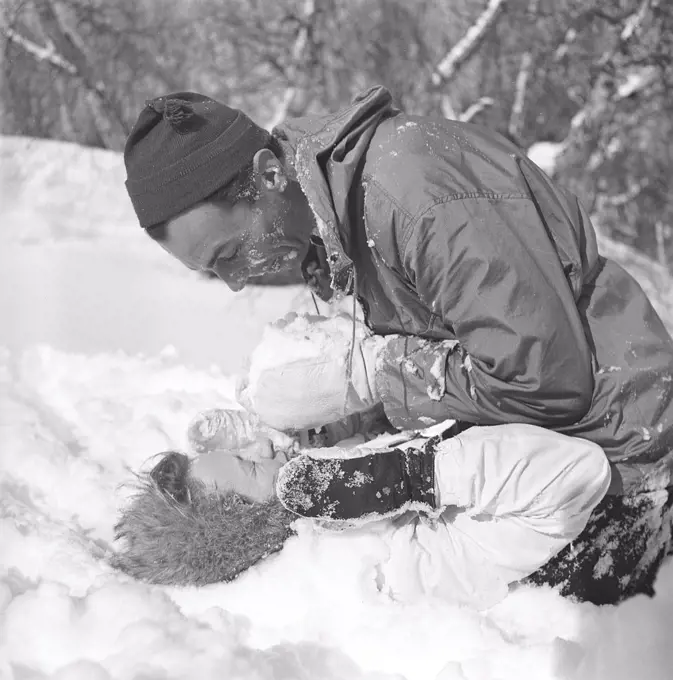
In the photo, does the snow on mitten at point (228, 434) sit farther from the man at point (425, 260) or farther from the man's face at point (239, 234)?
the man's face at point (239, 234)

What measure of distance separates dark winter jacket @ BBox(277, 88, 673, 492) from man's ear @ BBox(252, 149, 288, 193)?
2.2 inches

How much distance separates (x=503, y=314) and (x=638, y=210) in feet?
21.5

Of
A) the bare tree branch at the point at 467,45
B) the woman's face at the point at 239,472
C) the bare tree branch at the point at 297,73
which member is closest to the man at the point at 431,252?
the woman's face at the point at 239,472

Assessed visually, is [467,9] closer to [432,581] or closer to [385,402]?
[385,402]

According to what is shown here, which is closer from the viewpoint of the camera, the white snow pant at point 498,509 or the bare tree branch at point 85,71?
the white snow pant at point 498,509

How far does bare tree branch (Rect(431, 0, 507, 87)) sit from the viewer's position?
439cm

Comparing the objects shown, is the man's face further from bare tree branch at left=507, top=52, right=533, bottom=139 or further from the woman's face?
bare tree branch at left=507, top=52, right=533, bottom=139

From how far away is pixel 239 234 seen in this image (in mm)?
1365

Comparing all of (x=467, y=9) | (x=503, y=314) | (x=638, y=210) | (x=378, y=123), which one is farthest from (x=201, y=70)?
(x=503, y=314)

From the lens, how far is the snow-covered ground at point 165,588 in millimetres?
1140

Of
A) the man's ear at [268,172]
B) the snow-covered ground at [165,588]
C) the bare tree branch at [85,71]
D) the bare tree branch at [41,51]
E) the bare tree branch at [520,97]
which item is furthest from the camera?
the bare tree branch at [520,97]

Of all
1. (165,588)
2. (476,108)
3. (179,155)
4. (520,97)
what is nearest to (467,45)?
(476,108)

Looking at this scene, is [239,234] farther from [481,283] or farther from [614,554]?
[614,554]

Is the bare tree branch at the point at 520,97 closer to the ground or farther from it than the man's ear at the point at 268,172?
closer to the ground
